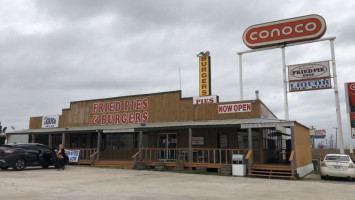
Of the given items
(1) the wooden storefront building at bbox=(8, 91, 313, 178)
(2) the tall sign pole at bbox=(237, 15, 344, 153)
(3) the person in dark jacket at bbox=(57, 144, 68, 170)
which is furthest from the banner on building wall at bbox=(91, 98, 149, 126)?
(2) the tall sign pole at bbox=(237, 15, 344, 153)

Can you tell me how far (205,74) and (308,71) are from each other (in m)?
7.41

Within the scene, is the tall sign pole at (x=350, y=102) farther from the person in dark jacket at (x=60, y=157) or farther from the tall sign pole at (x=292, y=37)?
the person in dark jacket at (x=60, y=157)

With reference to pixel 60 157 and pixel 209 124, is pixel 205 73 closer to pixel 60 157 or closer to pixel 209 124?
pixel 209 124

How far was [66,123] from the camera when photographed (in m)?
26.6

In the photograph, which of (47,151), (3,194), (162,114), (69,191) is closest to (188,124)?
(162,114)

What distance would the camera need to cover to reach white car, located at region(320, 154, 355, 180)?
14.3 metres

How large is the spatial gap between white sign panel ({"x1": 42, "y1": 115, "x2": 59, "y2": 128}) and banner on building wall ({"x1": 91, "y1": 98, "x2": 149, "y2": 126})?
405cm

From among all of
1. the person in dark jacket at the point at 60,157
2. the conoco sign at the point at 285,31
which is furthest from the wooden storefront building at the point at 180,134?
the conoco sign at the point at 285,31

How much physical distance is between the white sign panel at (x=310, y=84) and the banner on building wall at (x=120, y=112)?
1070cm

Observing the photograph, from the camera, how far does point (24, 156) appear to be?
16688mm

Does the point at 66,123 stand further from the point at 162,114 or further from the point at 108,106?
the point at 162,114

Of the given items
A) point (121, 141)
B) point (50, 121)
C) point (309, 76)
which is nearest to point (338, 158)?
point (309, 76)

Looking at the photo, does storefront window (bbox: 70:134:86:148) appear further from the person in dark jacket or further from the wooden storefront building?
the person in dark jacket

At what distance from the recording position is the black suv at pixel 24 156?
1609 cm
